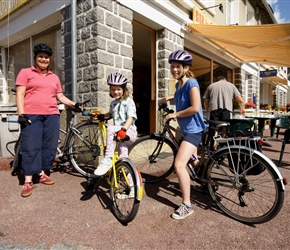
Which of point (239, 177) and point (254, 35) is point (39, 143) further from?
point (254, 35)

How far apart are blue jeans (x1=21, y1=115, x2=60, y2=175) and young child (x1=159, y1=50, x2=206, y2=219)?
1.79m

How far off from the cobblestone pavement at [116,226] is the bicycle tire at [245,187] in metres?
0.13

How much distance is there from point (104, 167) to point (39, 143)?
4.01 feet

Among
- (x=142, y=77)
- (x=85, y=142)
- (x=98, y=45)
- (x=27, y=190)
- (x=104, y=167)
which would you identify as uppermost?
(x=142, y=77)

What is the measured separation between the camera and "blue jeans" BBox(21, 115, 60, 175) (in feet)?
10.5

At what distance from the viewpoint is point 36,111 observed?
3.25 metres

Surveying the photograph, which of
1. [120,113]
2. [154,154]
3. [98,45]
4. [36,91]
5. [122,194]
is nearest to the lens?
[122,194]

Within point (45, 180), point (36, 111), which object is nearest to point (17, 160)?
point (45, 180)

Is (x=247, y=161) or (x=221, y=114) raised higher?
(x=221, y=114)

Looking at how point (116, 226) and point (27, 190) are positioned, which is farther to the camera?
point (27, 190)

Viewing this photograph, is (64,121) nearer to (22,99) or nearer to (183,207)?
(22,99)

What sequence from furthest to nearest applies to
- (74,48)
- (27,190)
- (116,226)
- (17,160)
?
(74,48)
(17,160)
(27,190)
(116,226)

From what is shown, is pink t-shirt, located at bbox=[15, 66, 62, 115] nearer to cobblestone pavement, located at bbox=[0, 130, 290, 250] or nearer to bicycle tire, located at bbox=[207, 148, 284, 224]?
cobblestone pavement, located at bbox=[0, 130, 290, 250]

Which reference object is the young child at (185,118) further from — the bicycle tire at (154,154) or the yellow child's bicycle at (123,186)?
the bicycle tire at (154,154)
